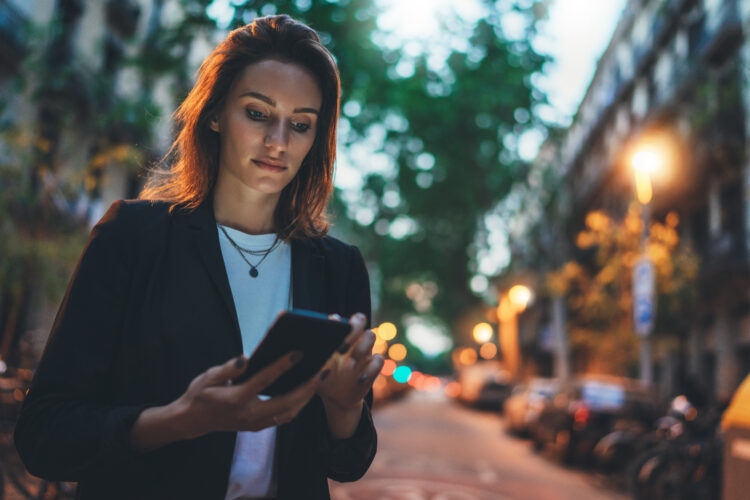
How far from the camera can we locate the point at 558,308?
3100cm

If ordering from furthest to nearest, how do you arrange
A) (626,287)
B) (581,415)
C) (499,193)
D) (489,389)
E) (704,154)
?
(489,389), (499,193), (704,154), (626,287), (581,415)

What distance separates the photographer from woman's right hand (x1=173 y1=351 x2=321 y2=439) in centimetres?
132

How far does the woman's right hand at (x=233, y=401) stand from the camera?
4.32 ft

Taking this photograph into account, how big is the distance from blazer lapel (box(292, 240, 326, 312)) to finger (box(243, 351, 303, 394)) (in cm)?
39

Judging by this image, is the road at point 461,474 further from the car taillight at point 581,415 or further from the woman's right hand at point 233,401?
the woman's right hand at point 233,401

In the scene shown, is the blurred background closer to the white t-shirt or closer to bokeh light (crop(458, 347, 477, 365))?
the white t-shirt

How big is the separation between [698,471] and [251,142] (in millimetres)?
8348

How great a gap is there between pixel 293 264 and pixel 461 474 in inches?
405

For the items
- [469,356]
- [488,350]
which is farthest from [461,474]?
[488,350]

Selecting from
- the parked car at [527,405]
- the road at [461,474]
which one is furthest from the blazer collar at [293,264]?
the parked car at [527,405]

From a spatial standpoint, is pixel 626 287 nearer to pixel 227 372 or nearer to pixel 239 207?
pixel 239 207

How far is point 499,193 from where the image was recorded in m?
26.5

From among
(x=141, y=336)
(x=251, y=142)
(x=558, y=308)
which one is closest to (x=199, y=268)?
(x=141, y=336)

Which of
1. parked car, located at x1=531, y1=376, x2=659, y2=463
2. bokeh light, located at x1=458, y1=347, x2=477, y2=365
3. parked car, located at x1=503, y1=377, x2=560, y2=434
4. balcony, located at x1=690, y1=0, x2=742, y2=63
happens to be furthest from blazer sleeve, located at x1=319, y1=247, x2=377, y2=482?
bokeh light, located at x1=458, y1=347, x2=477, y2=365
